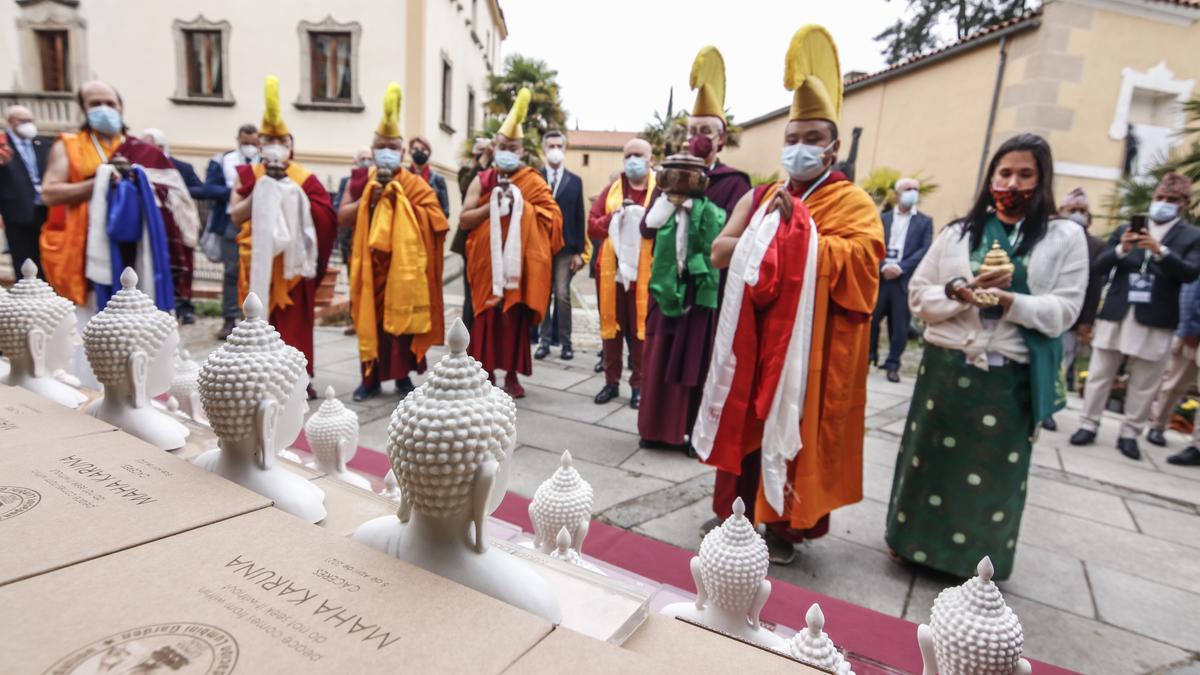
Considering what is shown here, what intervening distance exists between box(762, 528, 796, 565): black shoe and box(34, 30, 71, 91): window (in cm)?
1684

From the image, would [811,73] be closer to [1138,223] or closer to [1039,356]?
[1039,356]

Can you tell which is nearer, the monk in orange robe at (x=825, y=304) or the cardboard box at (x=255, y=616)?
the cardboard box at (x=255, y=616)

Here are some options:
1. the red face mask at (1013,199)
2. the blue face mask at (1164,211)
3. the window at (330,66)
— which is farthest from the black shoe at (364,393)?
the window at (330,66)

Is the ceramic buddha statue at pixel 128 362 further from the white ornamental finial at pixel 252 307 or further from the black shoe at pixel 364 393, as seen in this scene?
the black shoe at pixel 364 393

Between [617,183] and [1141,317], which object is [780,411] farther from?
[1141,317]

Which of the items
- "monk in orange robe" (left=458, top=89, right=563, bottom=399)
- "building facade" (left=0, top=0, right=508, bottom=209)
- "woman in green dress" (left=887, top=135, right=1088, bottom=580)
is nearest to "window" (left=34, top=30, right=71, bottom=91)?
"building facade" (left=0, top=0, right=508, bottom=209)

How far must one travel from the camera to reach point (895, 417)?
4.77 meters

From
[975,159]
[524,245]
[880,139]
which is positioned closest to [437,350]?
[524,245]

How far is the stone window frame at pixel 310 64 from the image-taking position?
38.5ft

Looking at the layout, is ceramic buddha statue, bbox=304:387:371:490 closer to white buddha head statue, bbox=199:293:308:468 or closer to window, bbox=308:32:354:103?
white buddha head statue, bbox=199:293:308:468

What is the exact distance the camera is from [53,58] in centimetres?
1266

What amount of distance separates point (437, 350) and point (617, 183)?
259 centimetres

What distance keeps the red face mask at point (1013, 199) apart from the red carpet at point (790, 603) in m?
1.42

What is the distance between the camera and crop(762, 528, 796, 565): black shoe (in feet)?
7.63
